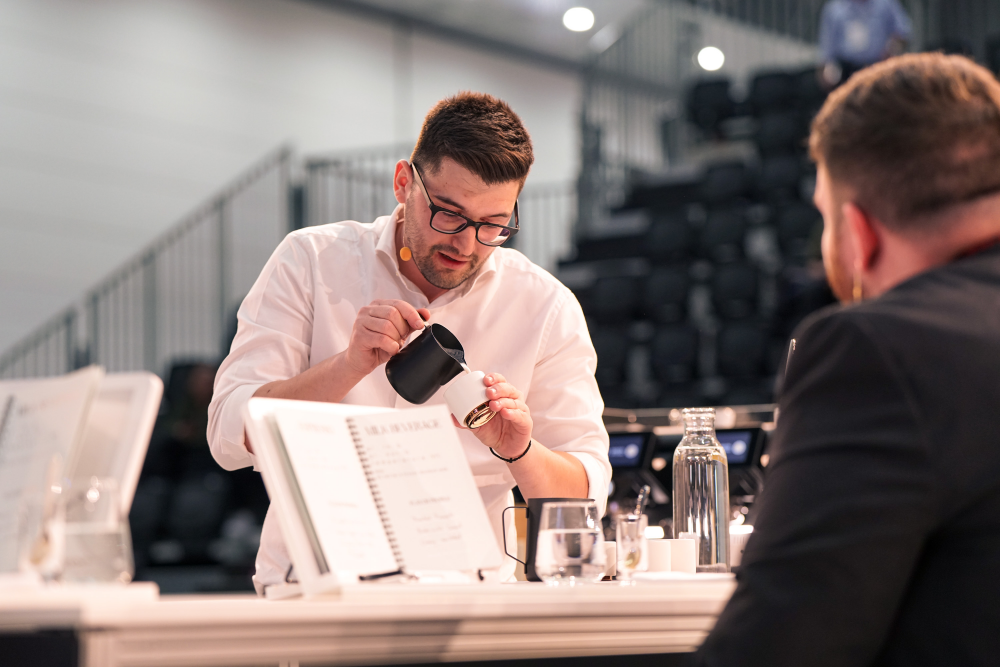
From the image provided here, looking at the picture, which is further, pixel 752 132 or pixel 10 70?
pixel 752 132

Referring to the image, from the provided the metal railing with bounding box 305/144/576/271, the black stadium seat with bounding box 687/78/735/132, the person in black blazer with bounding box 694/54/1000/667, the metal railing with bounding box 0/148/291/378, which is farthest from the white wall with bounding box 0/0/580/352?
the person in black blazer with bounding box 694/54/1000/667

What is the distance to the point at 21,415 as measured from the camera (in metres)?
1.32

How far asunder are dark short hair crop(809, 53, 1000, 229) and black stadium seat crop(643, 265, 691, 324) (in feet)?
20.0

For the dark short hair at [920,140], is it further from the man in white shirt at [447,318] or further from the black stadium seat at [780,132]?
the black stadium seat at [780,132]

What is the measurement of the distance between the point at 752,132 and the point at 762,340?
2.99m

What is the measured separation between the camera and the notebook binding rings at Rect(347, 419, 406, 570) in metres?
1.40

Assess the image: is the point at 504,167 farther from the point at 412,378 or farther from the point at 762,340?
the point at 762,340

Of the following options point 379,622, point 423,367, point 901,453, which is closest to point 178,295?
point 423,367

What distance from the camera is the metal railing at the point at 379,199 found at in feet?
31.0

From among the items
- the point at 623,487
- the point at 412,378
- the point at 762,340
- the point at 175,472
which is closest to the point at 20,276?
the point at 175,472

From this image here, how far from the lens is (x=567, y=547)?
4.91 ft

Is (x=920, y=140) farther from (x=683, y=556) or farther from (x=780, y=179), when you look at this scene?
(x=780, y=179)

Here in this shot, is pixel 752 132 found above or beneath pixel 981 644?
above

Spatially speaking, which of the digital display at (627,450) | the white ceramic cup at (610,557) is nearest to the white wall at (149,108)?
the digital display at (627,450)
